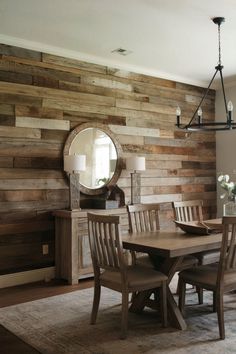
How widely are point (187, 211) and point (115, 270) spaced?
5.42 ft

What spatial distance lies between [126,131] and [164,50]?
49.9 inches

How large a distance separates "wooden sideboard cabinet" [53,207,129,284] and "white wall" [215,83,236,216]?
288cm

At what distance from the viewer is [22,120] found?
4609 millimetres

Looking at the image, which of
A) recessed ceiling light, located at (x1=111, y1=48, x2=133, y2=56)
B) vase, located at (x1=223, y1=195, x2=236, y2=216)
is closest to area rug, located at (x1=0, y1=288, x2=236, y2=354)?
vase, located at (x1=223, y1=195, x2=236, y2=216)

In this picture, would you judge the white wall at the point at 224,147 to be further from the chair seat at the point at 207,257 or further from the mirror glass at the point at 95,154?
the chair seat at the point at 207,257

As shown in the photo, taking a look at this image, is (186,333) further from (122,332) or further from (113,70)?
(113,70)

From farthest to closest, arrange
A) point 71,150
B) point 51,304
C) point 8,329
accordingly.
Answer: point 71,150
point 51,304
point 8,329

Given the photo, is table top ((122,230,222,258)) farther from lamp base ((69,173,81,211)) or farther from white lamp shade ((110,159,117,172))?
white lamp shade ((110,159,117,172))

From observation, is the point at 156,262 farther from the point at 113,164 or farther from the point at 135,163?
the point at 113,164

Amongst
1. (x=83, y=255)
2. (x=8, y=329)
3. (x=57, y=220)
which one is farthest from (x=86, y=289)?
(x=8, y=329)

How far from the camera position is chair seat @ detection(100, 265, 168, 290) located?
120 inches

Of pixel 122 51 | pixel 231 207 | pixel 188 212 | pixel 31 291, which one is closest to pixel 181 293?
pixel 231 207

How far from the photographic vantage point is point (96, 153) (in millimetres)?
5281

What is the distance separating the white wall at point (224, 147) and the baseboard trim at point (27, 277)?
11.2ft
